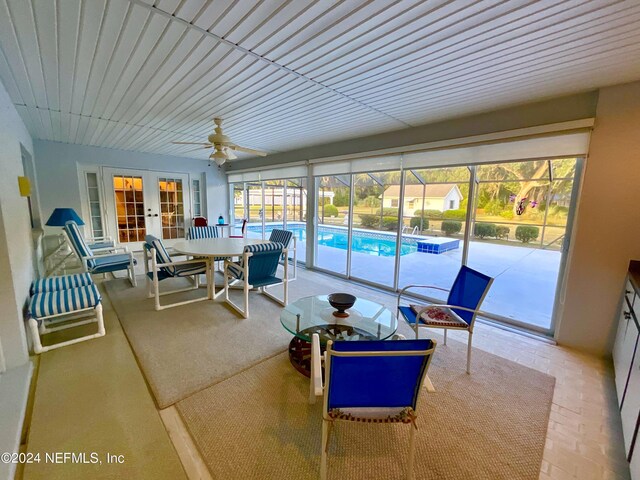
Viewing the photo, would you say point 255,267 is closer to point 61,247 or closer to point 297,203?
point 297,203

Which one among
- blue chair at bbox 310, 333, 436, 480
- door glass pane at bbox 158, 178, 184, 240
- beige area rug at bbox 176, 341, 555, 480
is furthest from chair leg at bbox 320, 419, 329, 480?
door glass pane at bbox 158, 178, 184, 240

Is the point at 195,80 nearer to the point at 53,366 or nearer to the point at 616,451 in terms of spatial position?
the point at 53,366

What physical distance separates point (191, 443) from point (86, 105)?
12.1ft

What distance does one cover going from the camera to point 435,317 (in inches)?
90.8

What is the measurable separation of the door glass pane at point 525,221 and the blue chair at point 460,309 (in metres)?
1.26

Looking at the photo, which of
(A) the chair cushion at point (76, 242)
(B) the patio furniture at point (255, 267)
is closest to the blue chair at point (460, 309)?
(B) the patio furniture at point (255, 267)

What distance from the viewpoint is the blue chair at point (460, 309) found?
2.12 meters

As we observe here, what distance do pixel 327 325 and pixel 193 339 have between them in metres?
1.37

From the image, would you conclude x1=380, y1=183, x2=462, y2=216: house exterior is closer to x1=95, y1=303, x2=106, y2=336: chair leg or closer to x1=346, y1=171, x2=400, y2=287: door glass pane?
x1=346, y1=171, x2=400, y2=287: door glass pane

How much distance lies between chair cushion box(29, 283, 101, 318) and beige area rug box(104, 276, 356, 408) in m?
0.47

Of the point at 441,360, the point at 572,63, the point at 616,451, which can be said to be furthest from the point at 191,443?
the point at 572,63

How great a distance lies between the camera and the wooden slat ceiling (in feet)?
4.66

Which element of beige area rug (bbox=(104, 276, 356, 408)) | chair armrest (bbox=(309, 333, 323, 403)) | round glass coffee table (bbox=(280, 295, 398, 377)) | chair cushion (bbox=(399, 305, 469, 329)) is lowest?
beige area rug (bbox=(104, 276, 356, 408))

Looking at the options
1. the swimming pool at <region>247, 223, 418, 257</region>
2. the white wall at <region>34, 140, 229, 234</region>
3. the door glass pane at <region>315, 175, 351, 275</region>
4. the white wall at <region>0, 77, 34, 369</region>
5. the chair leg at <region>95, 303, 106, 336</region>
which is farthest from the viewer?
the swimming pool at <region>247, 223, 418, 257</region>
